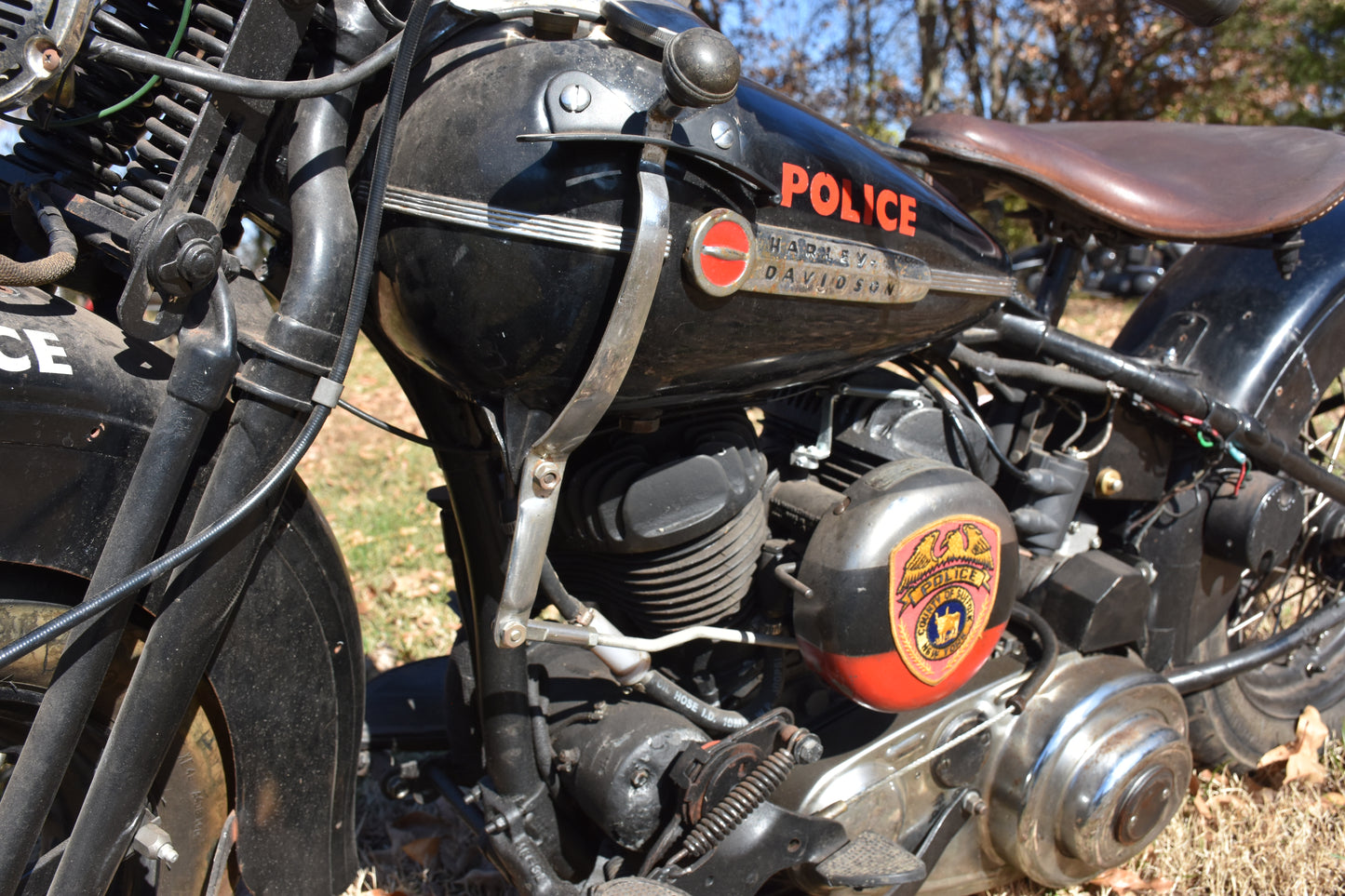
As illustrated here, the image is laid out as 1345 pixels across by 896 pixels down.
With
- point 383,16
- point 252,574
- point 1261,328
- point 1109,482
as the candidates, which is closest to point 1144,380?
point 1109,482

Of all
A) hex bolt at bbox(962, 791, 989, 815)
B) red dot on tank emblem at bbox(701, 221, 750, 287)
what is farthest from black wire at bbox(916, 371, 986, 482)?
red dot on tank emblem at bbox(701, 221, 750, 287)

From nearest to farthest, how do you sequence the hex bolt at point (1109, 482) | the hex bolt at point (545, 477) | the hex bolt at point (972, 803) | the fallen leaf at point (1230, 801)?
the hex bolt at point (545, 477) < the hex bolt at point (972, 803) < the hex bolt at point (1109, 482) < the fallen leaf at point (1230, 801)

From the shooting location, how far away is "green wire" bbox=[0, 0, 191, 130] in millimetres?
1165

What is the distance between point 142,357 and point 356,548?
271cm

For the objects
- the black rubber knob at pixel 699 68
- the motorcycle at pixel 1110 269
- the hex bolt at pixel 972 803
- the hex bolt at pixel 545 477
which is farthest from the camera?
the motorcycle at pixel 1110 269

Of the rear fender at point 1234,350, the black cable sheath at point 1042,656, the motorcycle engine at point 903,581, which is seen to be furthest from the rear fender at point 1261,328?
the motorcycle engine at point 903,581

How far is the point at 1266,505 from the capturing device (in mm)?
2123

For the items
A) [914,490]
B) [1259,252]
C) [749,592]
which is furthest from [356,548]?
[1259,252]

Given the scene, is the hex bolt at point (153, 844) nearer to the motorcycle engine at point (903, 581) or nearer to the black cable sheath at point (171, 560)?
the black cable sheath at point (171, 560)

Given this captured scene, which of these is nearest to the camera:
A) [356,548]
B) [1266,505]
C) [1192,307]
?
[1266,505]

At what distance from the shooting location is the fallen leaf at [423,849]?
2.18 metres

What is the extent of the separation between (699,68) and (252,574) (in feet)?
2.88

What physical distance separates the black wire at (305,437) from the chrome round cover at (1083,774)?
4.36 feet

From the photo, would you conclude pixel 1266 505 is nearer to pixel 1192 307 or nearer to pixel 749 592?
pixel 1192 307
